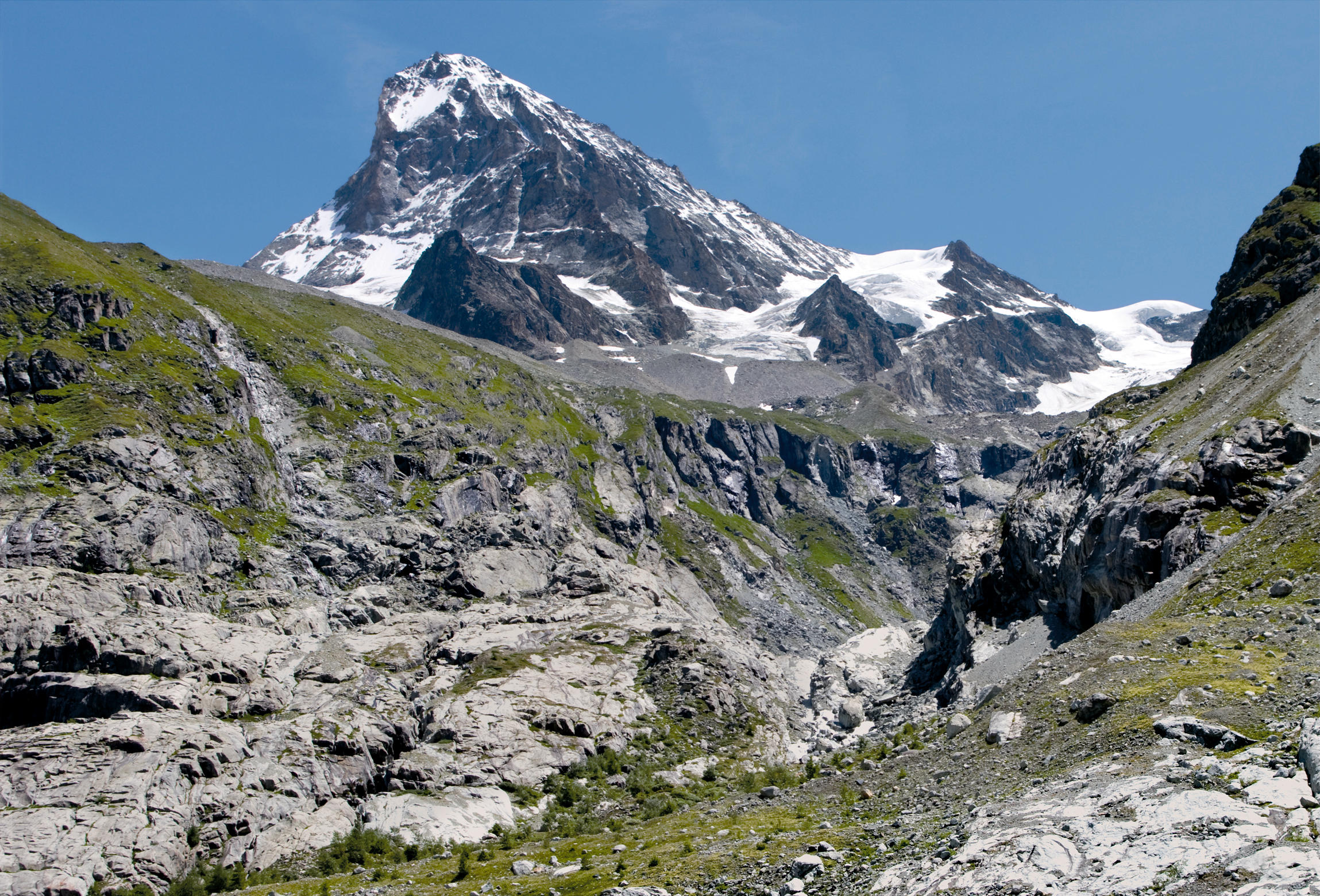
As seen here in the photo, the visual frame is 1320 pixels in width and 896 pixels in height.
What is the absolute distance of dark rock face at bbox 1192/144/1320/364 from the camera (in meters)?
97.8

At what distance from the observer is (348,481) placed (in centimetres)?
14925

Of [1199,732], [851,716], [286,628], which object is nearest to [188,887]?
[286,628]

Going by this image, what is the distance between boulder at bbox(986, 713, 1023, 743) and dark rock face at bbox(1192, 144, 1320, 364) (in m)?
82.4

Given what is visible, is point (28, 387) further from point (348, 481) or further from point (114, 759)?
point (114, 759)

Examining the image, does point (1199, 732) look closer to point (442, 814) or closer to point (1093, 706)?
point (1093, 706)

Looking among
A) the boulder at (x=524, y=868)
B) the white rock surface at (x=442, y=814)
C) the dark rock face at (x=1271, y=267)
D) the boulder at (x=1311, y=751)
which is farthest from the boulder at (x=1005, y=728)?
the dark rock face at (x=1271, y=267)

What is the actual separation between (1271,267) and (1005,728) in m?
98.3

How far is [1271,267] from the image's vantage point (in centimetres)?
10656

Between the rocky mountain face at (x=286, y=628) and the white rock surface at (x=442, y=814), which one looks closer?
the white rock surface at (x=442, y=814)

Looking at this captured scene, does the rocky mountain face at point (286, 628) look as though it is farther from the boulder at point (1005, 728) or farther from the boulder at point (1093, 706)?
the boulder at point (1093, 706)

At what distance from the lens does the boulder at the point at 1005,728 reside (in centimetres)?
3488

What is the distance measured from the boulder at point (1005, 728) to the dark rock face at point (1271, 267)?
82393mm

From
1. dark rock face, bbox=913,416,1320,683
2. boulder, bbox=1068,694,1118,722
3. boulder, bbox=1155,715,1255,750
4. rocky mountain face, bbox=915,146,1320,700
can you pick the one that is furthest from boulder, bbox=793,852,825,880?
dark rock face, bbox=913,416,1320,683

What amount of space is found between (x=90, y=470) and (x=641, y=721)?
7492 cm
